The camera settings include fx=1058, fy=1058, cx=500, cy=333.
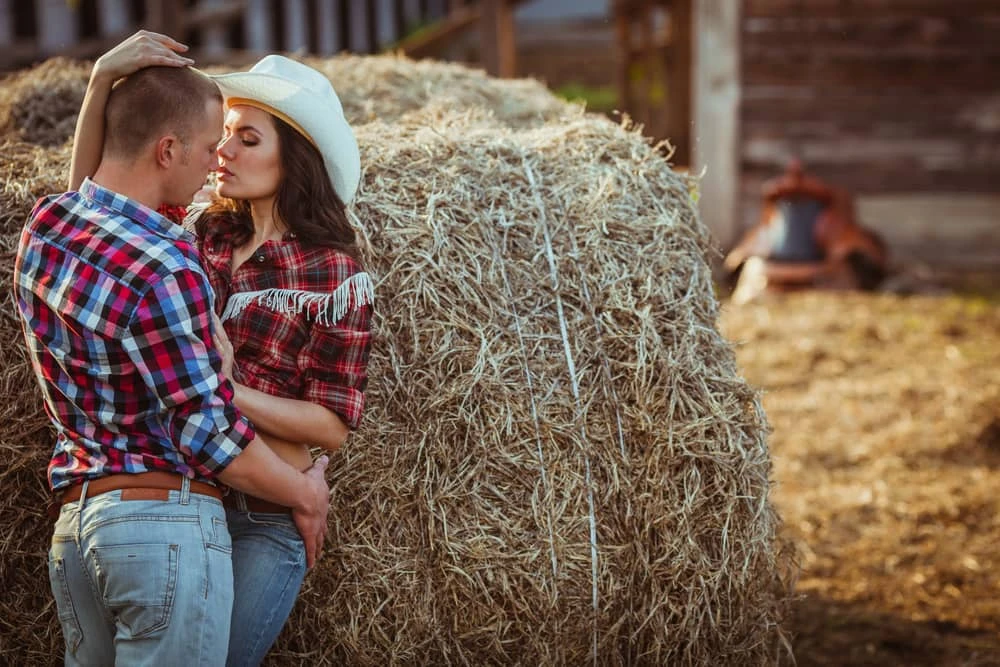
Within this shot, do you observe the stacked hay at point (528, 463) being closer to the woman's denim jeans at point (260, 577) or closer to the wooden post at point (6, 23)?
the woman's denim jeans at point (260, 577)

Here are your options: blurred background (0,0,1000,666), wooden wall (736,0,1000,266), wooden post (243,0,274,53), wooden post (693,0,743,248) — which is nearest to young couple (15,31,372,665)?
blurred background (0,0,1000,666)

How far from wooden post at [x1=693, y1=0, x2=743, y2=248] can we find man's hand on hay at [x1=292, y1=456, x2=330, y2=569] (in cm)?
833

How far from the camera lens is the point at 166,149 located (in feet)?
6.81

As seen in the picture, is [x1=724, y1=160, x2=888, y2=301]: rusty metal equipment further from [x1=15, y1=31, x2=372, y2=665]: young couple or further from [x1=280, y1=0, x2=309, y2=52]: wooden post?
[x1=15, y1=31, x2=372, y2=665]: young couple

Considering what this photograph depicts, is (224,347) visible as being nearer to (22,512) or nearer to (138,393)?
(138,393)

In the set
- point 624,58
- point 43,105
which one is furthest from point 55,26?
point 624,58

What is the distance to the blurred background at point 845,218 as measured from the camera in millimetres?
4793

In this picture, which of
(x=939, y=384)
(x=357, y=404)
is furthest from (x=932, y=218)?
(x=357, y=404)

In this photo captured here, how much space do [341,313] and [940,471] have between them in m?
3.87

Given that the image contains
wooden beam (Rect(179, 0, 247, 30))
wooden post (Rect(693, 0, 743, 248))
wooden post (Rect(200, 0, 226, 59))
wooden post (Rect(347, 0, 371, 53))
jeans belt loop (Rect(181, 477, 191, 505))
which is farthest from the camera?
wooden post (Rect(347, 0, 371, 53))

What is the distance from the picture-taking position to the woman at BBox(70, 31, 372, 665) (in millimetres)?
2258

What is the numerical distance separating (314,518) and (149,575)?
16.8 inches

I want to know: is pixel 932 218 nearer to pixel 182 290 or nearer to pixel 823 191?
pixel 823 191

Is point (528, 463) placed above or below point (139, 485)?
below
